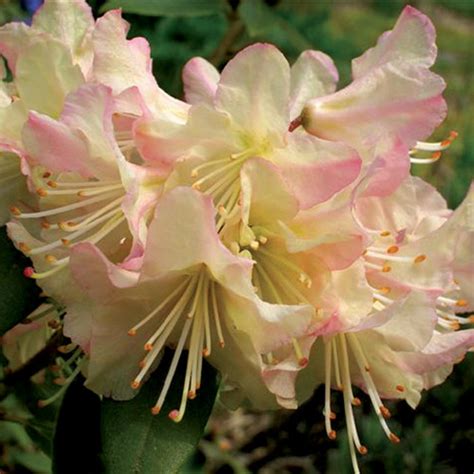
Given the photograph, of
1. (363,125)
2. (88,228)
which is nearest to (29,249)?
(88,228)

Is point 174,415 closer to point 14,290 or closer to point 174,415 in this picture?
point 174,415

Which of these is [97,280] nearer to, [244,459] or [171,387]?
[171,387]

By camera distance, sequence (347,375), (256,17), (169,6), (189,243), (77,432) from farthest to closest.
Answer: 1. (256,17)
2. (169,6)
3. (77,432)
4. (347,375)
5. (189,243)

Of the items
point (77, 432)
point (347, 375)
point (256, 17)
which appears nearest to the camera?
point (347, 375)

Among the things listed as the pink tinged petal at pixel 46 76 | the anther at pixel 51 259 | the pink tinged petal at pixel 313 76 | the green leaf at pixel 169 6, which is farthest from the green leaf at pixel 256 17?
the anther at pixel 51 259

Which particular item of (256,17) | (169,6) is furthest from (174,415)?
(256,17)

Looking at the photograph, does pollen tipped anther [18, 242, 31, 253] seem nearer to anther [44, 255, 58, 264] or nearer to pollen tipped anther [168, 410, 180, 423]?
anther [44, 255, 58, 264]
